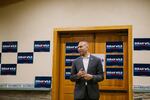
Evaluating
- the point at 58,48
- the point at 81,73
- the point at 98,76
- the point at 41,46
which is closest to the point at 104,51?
→ the point at 58,48

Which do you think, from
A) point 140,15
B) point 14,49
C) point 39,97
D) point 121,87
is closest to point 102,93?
point 121,87

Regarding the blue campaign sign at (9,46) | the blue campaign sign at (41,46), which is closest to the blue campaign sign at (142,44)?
the blue campaign sign at (41,46)

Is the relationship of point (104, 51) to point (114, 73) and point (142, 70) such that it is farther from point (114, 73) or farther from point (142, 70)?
point (142, 70)

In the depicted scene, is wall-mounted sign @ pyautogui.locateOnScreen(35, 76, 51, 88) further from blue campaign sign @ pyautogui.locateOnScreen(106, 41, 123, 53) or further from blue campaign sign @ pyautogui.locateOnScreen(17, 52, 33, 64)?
blue campaign sign @ pyautogui.locateOnScreen(106, 41, 123, 53)

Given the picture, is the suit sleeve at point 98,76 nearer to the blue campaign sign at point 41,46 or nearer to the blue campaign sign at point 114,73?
the blue campaign sign at point 114,73

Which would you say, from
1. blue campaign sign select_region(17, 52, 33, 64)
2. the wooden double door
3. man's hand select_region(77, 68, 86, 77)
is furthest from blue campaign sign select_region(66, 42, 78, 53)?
man's hand select_region(77, 68, 86, 77)

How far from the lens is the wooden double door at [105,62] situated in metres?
5.45

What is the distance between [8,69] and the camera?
592 cm

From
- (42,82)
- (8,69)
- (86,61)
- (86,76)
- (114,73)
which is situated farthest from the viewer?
(8,69)

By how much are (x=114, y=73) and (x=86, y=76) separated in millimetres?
1478

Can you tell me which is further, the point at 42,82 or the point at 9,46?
the point at 9,46

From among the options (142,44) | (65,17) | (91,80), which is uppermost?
(65,17)

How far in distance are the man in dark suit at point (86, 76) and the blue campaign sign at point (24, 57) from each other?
1.70m

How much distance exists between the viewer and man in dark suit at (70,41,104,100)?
4148 mm
